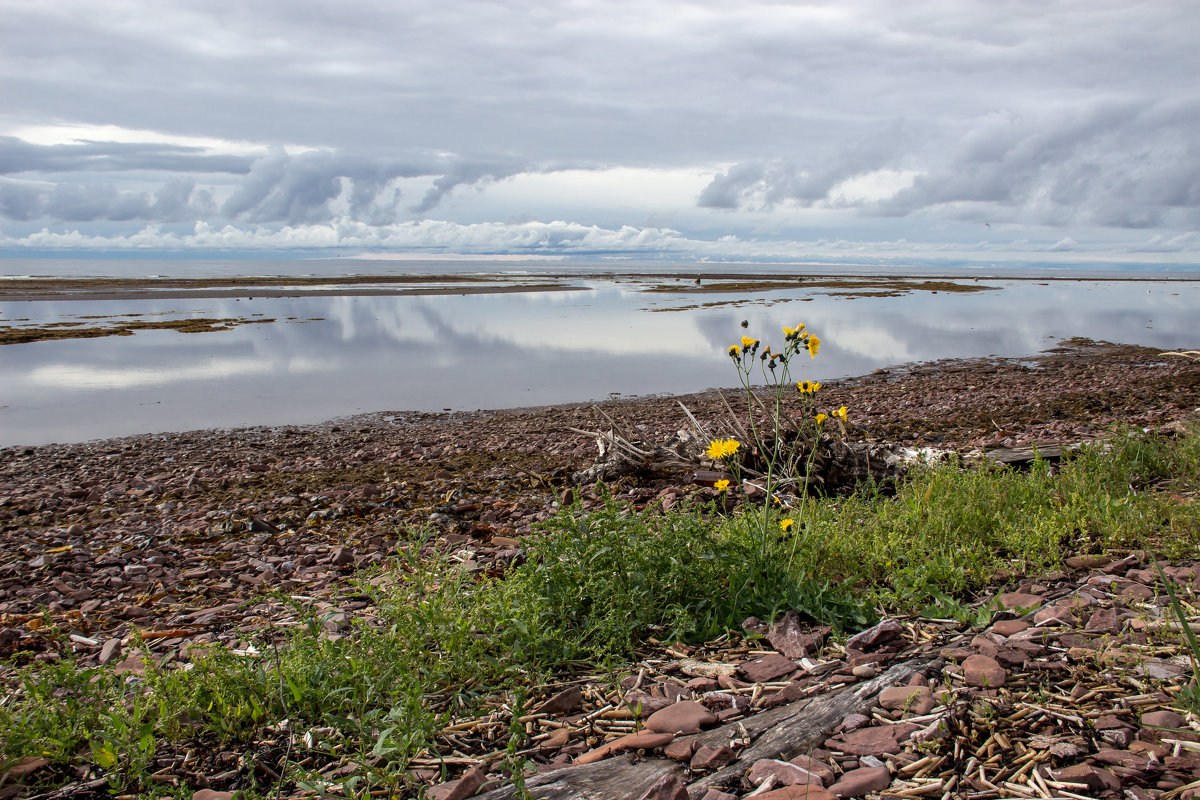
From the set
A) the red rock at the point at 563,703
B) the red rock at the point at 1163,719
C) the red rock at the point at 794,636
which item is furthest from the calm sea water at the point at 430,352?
the red rock at the point at 1163,719

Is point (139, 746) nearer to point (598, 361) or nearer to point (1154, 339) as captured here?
point (598, 361)

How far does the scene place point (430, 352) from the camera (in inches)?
930

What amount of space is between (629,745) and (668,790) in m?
0.35

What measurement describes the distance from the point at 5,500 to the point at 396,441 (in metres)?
4.67

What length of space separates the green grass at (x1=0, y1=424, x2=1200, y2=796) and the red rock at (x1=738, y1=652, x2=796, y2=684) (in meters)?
0.32

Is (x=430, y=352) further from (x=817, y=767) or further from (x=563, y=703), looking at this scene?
(x=817, y=767)

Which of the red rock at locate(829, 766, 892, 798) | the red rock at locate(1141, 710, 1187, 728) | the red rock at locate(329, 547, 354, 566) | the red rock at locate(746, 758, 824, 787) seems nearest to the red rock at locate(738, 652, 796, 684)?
the red rock at locate(746, 758, 824, 787)

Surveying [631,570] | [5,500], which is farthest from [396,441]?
[631,570]

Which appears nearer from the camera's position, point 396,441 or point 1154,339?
point 396,441

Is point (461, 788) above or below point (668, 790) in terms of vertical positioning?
below

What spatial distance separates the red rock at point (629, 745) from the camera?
2.54 m

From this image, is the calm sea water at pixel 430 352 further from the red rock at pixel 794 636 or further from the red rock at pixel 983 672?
the red rock at pixel 983 672

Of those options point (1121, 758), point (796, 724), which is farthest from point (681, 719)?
point (1121, 758)

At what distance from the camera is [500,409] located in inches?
584
